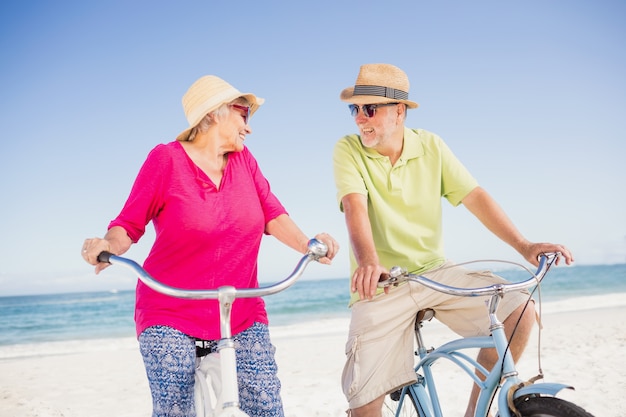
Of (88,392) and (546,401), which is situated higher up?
(546,401)

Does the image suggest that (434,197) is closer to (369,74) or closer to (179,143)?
(369,74)

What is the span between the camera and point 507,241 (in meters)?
3.11

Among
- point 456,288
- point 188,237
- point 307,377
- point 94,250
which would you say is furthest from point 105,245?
point 307,377

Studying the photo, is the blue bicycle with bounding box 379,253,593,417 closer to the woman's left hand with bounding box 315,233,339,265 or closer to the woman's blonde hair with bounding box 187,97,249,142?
the woman's left hand with bounding box 315,233,339,265

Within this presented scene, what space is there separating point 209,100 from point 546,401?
1717mm

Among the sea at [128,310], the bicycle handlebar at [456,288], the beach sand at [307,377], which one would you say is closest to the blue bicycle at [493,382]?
the bicycle handlebar at [456,288]

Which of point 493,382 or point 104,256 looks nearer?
point 104,256

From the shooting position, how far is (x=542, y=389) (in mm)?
2105

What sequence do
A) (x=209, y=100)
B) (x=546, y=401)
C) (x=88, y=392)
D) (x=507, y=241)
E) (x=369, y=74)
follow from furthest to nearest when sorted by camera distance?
(x=88, y=392) < (x=369, y=74) < (x=507, y=241) < (x=209, y=100) < (x=546, y=401)

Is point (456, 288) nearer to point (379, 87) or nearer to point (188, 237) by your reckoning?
point (188, 237)

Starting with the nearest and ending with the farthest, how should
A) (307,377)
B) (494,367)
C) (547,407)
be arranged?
1. (547,407)
2. (494,367)
3. (307,377)

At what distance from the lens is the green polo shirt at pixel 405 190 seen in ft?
10.2

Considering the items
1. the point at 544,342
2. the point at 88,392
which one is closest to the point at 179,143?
the point at 88,392

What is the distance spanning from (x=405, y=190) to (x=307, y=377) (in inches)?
224
